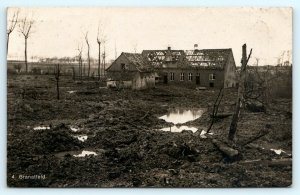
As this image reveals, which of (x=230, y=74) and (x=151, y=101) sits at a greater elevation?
(x=230, y=74)

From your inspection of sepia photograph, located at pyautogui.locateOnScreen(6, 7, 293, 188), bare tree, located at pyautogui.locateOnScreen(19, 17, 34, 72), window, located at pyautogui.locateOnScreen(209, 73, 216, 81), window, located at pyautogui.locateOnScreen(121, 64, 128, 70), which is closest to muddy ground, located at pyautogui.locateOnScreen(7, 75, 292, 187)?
sepia photograph, located at pyautogui.locateOnScreen(6, 7, 293, 188)

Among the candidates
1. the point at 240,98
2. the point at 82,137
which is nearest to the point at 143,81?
the point at 82,137

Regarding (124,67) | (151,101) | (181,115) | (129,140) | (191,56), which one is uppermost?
(191,56)

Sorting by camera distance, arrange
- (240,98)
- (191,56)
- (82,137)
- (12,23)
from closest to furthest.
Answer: (12,23) < (240,98) < (82,137) < (191,56)

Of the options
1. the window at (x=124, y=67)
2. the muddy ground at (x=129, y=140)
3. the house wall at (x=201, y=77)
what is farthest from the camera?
the window at (x=124, y=67)

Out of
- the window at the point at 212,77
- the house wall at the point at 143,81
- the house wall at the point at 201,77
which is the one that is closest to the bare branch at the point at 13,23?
the house wall at the point at 143,81

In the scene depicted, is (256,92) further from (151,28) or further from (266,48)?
(151,28)

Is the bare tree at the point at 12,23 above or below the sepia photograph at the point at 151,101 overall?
above

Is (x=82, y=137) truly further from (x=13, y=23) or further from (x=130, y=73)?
(x=13, y=23)

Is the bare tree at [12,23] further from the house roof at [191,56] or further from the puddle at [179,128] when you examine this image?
the puddle at [179,128]
